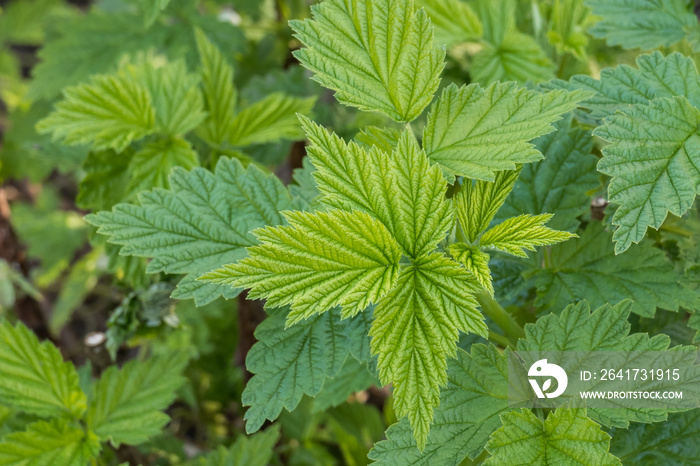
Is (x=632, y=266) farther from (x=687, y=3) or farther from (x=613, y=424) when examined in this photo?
(x=687, y=3)

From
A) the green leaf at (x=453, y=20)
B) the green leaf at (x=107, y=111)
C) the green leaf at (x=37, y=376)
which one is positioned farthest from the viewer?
the green leaf at (x=453, y=20)

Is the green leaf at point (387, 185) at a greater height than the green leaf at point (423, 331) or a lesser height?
greater

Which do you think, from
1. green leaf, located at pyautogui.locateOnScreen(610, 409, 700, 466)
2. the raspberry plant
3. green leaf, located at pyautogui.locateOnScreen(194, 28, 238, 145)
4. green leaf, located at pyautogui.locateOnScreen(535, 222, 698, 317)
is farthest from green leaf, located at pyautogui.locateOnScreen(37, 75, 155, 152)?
green leaf, located at pyautogui.locateOnScreen(610, 409, 700, 466)

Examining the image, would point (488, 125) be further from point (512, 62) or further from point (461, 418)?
point (512, 62)

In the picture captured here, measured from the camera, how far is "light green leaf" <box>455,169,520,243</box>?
92cm

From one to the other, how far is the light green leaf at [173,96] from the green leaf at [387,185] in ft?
2.00

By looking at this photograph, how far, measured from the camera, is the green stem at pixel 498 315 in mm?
975

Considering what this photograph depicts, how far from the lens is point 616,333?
95 centimetres

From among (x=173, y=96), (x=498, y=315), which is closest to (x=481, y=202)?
(x=498, y=315)

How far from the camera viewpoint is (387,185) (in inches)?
34.2

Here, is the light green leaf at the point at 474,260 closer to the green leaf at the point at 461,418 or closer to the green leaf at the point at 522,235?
the green leaf at the point at 522,235

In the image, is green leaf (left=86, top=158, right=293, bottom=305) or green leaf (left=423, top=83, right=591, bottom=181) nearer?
green leaf (left=423, top=83, right=591, bottom=181)

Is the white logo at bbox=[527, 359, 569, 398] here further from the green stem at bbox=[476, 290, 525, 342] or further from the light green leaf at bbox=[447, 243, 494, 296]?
the light green leaf at bbox=[447, 243, 494, 296]

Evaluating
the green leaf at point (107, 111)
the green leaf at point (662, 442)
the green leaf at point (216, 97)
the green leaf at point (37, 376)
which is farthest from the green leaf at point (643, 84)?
the green leaf at point (37, 376)
